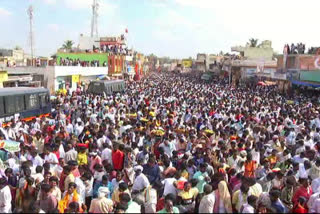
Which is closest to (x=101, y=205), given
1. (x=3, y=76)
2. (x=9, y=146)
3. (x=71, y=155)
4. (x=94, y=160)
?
(x=94, y=160)

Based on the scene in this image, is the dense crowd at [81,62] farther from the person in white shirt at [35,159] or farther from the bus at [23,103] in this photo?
the person in white shirt at [35,159]

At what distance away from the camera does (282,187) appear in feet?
20.5

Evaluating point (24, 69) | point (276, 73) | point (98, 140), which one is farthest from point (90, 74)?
point (98, 140)

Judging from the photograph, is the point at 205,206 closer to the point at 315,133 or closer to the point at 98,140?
the point at 98,140

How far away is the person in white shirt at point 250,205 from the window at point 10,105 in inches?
424

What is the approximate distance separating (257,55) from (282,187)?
5927 cm

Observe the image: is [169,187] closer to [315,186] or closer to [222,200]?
[222,200]

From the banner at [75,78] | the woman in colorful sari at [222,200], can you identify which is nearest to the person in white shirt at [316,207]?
the woman in colorful sari at [222,200]

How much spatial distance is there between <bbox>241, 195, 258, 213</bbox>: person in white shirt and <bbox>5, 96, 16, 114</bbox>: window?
10.8 meters

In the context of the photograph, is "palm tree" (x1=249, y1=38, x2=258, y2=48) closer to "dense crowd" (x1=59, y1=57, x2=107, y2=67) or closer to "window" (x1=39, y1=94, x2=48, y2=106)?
"dense crowd" (x1=59, y1=57, x2=107, y2=67)

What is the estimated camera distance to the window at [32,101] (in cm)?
1469

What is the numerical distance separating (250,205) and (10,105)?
433 inches

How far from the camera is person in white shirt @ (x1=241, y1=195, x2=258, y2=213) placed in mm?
4734

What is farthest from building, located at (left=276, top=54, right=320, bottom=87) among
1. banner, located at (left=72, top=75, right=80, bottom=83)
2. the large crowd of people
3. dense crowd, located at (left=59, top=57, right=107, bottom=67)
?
dense crowd, located at (left=59, top=57, right=107, bottom=67)
